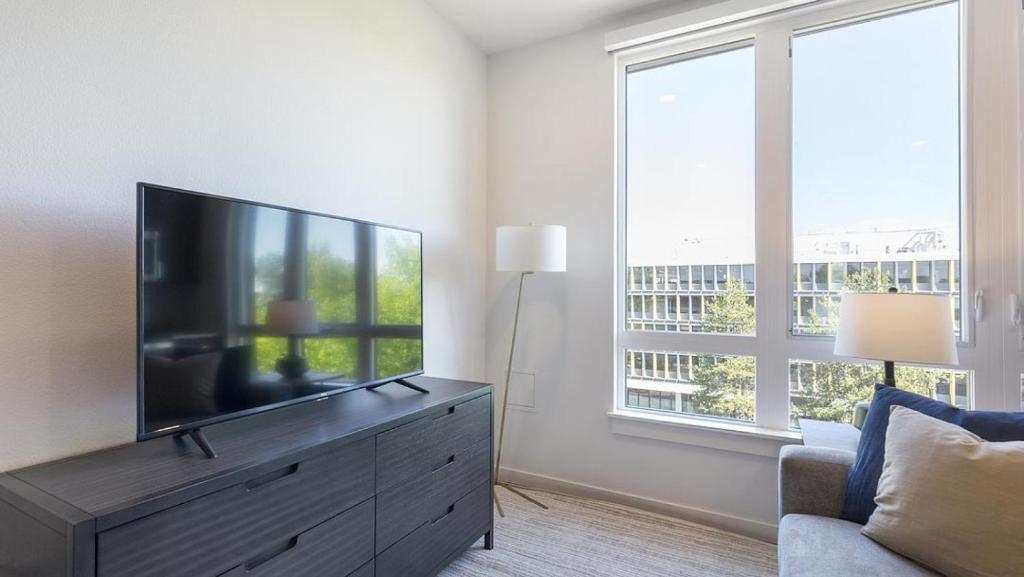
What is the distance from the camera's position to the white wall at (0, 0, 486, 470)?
1204 millimetres

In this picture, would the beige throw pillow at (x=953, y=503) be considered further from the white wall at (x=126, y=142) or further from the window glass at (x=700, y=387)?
the white wall at (x=126, y=142)

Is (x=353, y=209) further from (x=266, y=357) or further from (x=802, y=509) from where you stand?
(x=802, y=509)

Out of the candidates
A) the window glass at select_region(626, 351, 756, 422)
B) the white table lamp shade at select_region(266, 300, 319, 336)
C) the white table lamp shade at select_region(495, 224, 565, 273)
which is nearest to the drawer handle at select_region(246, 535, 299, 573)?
the white table lamp shade at select_region(266, 300, 319, 336)

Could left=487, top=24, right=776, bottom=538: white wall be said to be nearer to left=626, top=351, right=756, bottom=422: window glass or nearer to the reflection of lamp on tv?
left=626, top=351, right=756, bottom=422: window glass

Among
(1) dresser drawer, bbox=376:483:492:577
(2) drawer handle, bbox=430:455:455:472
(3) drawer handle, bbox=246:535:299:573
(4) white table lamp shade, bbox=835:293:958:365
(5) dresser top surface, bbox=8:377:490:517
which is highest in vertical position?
(4) white table lamp shade, bbox=835:293:958:365

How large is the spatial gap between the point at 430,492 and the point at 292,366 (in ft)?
2.37

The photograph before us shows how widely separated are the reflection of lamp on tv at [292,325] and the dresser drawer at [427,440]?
0.37 meters

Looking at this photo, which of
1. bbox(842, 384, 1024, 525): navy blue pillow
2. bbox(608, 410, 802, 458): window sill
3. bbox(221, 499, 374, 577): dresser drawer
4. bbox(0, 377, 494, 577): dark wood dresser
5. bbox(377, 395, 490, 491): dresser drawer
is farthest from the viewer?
bbox(608, 410, 802, 458): window sill

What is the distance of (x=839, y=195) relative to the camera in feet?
7.41

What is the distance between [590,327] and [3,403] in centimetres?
238

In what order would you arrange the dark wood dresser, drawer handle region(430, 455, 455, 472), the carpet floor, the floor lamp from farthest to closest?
the floor lamp, the carpet floor, drawer handle region(430, 455, 455, 472), the dark wood dresser

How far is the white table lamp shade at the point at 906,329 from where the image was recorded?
162 cm

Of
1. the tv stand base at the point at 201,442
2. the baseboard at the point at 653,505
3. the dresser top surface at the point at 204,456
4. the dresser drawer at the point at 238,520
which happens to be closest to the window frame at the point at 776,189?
the baseboard at the point at 653,505

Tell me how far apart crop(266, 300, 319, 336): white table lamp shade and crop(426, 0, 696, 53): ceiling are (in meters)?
1.97
